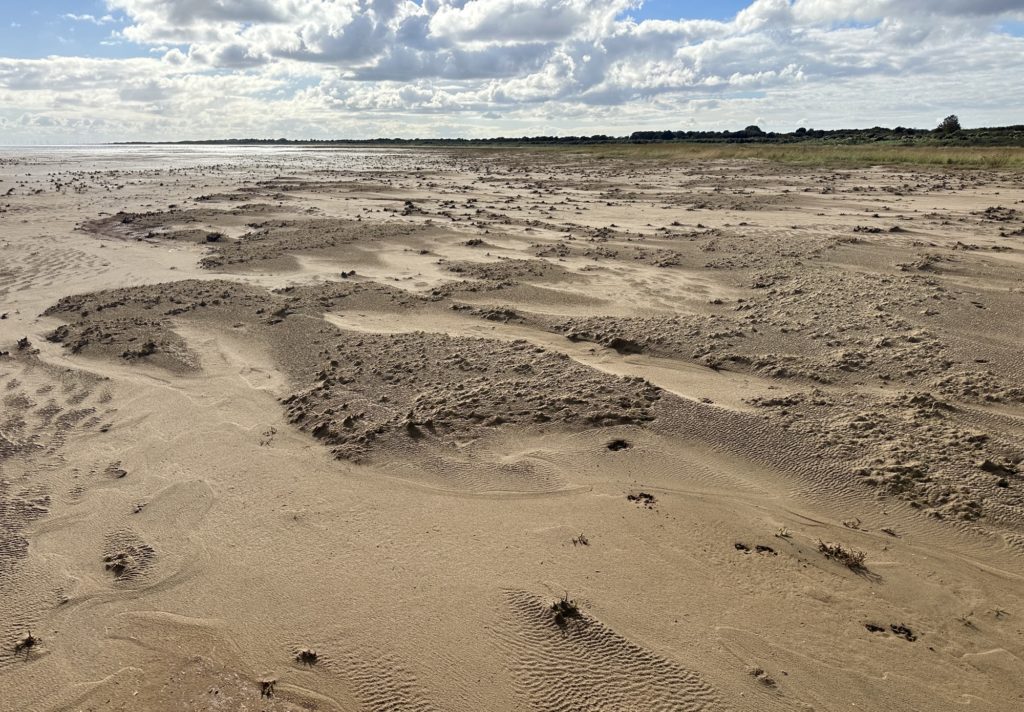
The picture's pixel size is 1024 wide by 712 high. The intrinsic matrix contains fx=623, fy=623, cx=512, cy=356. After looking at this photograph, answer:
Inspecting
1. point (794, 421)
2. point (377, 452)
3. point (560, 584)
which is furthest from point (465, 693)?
point (794, 421)

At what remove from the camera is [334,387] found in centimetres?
616

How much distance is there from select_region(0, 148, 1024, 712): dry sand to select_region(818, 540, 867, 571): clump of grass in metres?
0.02

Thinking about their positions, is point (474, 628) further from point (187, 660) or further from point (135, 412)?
point (135, 412)

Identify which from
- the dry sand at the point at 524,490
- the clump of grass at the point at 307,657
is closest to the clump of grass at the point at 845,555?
the dry sand at the point at 524,490

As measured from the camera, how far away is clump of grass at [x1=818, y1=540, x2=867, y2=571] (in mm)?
3670

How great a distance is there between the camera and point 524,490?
4.57 metres

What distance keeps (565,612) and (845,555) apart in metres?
1.75

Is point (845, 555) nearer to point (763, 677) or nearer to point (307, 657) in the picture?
point (763, 677)

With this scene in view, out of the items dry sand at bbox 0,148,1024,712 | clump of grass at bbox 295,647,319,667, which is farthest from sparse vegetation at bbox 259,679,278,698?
clump of grass at bbox 295,647,319,667

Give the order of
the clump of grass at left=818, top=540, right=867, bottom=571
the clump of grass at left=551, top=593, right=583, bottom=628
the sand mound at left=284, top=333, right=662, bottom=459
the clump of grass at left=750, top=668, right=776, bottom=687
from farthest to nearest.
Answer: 1. the sand mound at left=284, top=333, right=662, bottom=459
2. the clump of grass at left=818, top=540, right=867, bottom=571
3. the clump of grass at left=551, top=593, right=583, bottom=628
4. the clump of grass at left=750, top=668, right=776, bottom=687

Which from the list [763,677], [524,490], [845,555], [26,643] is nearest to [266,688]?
[26,643]

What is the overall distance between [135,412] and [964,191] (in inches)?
893

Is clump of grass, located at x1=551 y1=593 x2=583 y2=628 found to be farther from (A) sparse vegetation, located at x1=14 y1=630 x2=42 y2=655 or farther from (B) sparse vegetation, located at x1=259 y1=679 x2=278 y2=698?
(A) sparse vegetation, located at x1=14 y1=630 x2=42 y2=655

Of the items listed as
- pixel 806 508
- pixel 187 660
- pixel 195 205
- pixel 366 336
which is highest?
pixel 195 205
